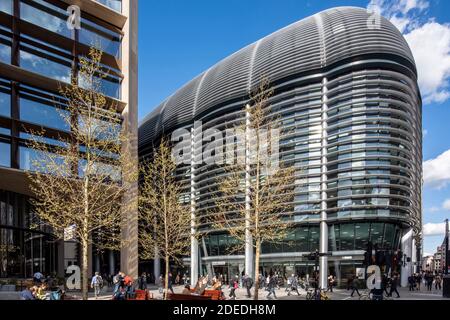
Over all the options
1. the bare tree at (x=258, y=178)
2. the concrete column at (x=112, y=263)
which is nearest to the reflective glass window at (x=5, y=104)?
the bare tree at (x=258, y=178)

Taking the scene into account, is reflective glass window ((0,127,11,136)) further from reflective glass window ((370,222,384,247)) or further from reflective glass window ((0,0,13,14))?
reflective glass window ((370,222,384,247))

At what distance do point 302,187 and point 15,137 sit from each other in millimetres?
41312

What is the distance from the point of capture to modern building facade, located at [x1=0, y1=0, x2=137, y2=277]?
88.7 ft

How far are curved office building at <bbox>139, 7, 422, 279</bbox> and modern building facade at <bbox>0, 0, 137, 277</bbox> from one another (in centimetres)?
2129

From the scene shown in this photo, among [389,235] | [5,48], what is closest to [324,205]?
[389,235]

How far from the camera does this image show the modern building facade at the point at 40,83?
2703 cm

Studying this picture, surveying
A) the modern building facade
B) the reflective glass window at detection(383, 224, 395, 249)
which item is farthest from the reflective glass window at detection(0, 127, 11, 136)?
the reflective glass window at detection(383, 224, 395, 249)

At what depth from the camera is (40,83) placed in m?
28.9

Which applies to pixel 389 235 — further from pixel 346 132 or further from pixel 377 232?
pixel 346 132

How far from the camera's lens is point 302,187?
59.3 meters

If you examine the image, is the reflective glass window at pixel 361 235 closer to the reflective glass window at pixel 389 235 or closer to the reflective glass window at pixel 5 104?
the reflective glass window at pixel 389 235

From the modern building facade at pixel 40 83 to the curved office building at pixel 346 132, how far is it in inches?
838

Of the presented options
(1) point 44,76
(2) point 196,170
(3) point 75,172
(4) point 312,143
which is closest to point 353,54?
(4) point 312,143
